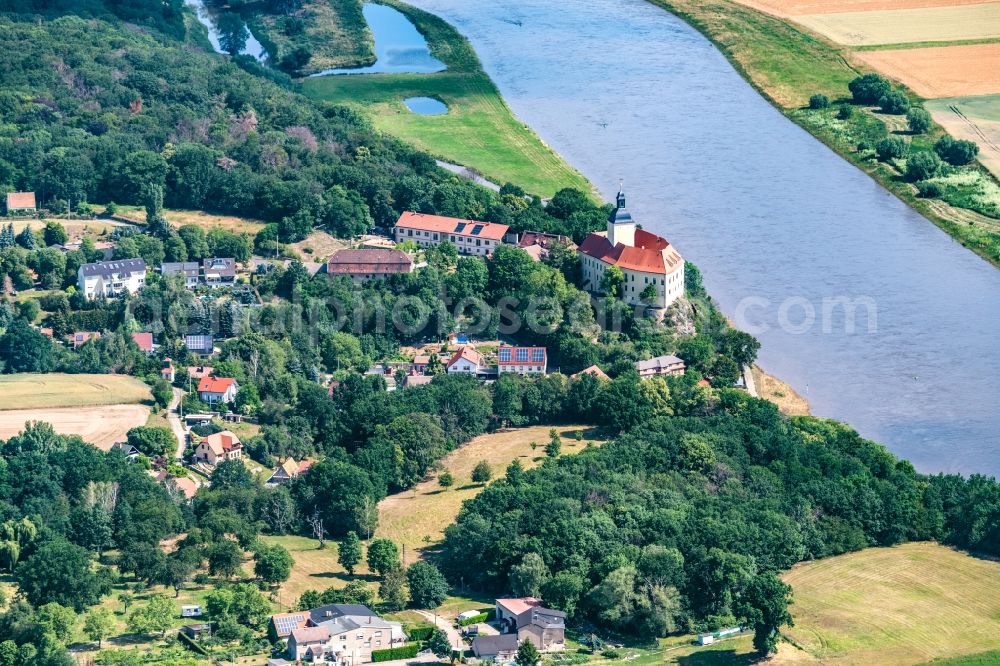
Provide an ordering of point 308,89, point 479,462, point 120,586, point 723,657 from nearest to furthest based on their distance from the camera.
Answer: point 723,657, point 120,586, point 479,462, point 308,89

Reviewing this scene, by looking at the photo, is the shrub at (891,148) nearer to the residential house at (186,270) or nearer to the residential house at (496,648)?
the residential house at (186,270)

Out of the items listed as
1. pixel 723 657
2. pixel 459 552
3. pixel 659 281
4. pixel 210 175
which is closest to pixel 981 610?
pixel 723 657

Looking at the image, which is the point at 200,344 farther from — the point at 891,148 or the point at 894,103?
the point at 894,103

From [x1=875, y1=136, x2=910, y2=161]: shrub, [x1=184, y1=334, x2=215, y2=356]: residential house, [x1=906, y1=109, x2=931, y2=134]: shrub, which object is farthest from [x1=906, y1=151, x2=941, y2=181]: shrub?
[x1=184, y1=334, x2=215, y2=356]: residential house

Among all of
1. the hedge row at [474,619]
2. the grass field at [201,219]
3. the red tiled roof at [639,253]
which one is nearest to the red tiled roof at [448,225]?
the red tiled roof at [639,253]

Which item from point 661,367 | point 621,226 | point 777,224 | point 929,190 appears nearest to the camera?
point 661,367

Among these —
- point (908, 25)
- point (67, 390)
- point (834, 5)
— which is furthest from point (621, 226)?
point (834, 5)

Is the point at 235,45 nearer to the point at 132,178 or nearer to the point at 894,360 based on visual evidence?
the point at 132,178
